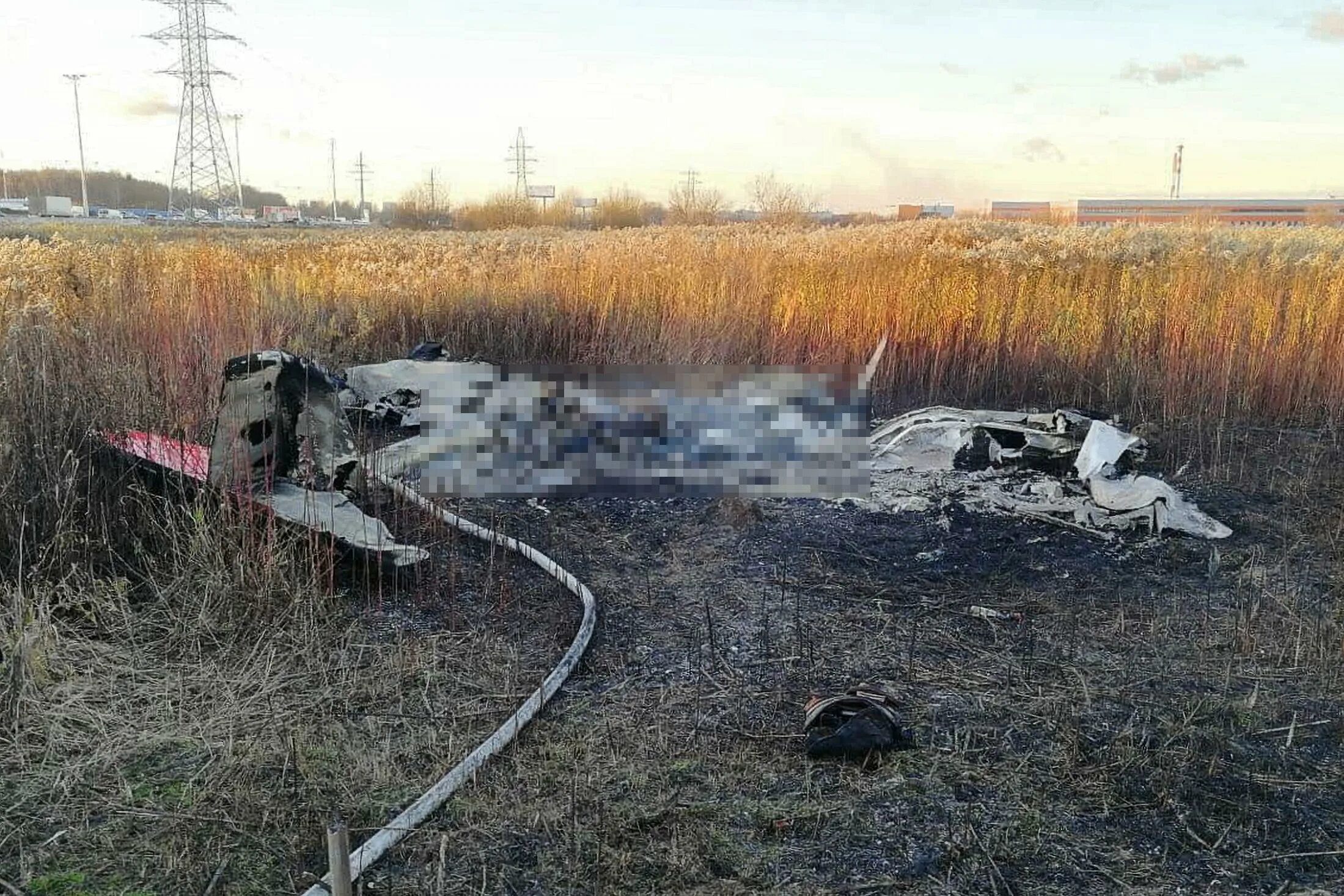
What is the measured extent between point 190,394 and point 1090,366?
20.0 feet

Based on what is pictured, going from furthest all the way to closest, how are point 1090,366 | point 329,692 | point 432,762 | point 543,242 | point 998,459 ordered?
point 543,242, point 1090,366, point 998,459, point 329,692, point 432,762

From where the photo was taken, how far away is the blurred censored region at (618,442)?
16.5ft

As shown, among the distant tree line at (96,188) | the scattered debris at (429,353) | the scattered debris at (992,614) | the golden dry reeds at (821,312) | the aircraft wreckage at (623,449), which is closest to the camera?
the scattered debris at (992,614)

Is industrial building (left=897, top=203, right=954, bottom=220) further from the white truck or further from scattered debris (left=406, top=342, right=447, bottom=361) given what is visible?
the white truck

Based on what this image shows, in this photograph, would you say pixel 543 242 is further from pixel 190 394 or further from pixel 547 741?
pixel 547 741

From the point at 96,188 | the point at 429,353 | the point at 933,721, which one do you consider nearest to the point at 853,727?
the point at 933,721

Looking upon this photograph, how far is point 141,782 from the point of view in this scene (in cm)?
255

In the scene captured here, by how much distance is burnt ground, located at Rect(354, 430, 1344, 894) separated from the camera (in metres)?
2.26

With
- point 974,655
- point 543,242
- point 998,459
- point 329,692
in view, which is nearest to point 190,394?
point 329,692

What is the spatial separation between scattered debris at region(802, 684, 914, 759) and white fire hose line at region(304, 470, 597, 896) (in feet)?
2.68

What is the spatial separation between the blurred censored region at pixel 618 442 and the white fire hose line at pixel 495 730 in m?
0.62

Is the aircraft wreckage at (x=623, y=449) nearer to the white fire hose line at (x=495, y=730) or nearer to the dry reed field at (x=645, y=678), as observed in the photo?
the white fire hose line at (x=495, y=730)

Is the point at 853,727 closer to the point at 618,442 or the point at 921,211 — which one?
the point at 618,442

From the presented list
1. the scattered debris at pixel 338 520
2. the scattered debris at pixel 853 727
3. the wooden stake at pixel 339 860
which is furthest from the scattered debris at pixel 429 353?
the wooden stake at pixel 339 860
